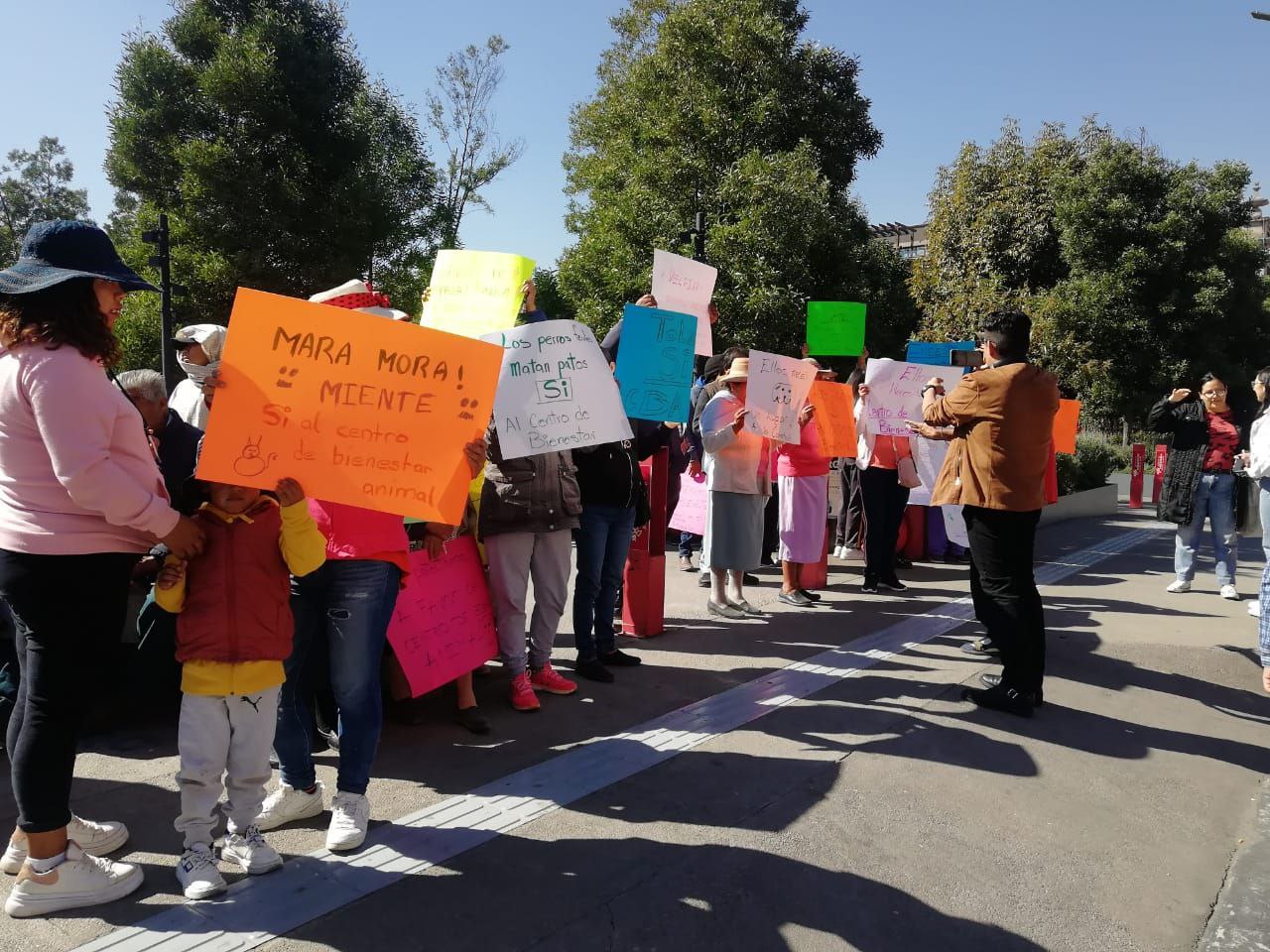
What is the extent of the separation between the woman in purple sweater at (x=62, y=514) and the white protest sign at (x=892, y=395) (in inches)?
225

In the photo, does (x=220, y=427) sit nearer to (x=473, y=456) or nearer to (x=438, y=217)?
(x=473, y=456)

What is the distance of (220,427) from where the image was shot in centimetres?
255

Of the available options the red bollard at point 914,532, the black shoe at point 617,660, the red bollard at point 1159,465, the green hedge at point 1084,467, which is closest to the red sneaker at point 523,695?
the black shoe at point 617,660

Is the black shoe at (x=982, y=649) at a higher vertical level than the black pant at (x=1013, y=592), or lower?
lower

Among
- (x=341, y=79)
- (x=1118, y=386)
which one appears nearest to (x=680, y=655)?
(x=1118, y=386)

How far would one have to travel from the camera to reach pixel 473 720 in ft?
13.6

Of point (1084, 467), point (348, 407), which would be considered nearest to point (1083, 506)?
point (1084, 467)

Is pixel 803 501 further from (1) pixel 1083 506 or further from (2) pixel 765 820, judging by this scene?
(1) pixel 1083 506

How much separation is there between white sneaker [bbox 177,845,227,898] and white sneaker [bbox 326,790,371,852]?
14.6 inches

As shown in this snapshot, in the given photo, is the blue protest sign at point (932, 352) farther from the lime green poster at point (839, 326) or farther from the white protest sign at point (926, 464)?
the lime green poster at point (839, 326)

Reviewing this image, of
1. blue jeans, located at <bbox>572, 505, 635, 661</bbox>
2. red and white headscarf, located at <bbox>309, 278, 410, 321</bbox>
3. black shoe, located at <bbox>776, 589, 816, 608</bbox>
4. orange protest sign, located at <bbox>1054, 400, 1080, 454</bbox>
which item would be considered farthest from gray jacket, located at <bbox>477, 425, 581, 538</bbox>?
orange protest sign, located at <bbox>1054, 400, 1080, 454</bbox>

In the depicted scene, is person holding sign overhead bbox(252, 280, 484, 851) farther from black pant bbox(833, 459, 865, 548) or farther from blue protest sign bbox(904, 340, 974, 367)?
blue protest sign bbox(904, 340, 974, 367)

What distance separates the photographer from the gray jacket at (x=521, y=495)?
14.3 ft

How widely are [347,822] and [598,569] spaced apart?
7.51 feet
